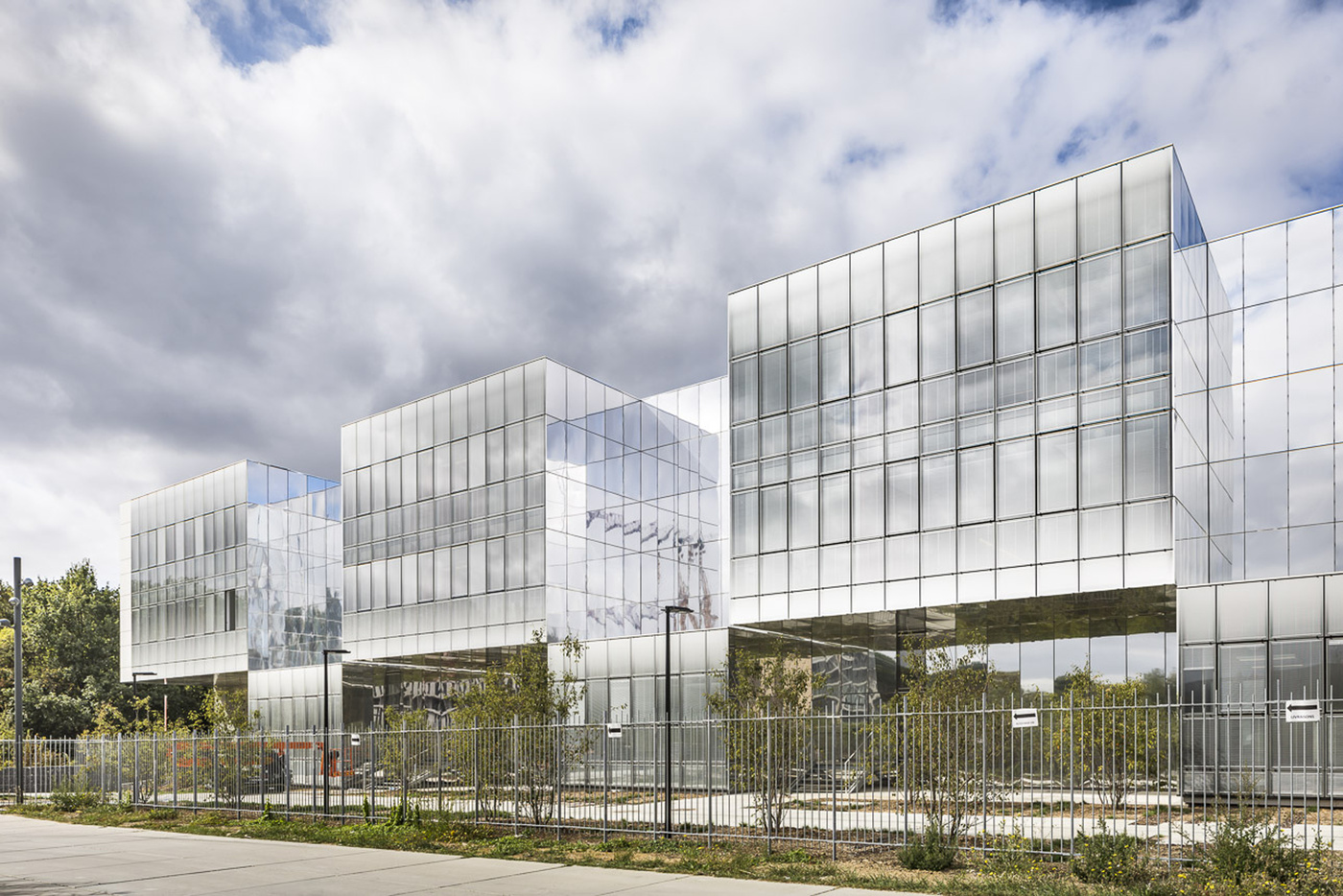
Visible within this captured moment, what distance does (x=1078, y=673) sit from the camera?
31484 millimetres

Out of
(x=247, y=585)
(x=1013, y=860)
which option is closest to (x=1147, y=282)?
(x=1013, y=860)

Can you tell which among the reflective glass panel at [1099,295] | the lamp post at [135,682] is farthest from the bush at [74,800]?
the reflective glass panel at [1099,295]

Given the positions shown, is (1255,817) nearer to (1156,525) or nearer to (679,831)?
(679,831)

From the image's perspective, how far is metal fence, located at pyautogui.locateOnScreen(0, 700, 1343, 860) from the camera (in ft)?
66.8

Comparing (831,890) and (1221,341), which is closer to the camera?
(831,890)

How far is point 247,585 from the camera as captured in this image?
6438cm

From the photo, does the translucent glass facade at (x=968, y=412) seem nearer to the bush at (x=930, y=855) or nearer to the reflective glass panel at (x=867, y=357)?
the reflective glass panel at (x=867, y=357)

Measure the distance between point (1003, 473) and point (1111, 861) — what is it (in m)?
17.3

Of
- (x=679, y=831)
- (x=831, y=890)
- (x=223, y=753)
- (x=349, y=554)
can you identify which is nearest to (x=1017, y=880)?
(x=831, y=890)

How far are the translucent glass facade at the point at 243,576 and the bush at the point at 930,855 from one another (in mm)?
52574

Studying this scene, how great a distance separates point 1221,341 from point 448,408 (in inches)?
1315

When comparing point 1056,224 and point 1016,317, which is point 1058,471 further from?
point 1056,224

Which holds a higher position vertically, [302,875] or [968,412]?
[968,412]

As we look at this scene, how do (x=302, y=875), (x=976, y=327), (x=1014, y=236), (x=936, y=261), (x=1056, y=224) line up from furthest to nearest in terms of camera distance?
(x=936, y=261) < (x=976, y=327) < (x=1014, y=236) < (x=1056, y=224) < (x=302, y=875)
